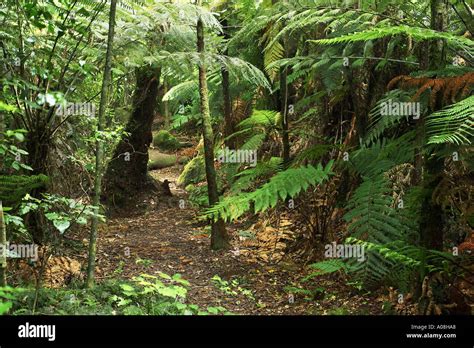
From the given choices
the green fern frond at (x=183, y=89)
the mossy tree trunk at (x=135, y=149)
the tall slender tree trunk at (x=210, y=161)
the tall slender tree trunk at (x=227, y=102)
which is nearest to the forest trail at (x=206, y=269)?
the tall slender tree trunk at (x=210, y=161)

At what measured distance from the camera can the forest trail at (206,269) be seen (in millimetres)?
3656

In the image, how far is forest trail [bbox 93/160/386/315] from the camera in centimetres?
366

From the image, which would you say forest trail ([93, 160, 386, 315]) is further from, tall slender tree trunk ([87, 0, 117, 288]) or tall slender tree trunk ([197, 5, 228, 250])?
tall slender tree trunk ([87, 0, 117, 288])

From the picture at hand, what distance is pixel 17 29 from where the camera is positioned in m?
3.56

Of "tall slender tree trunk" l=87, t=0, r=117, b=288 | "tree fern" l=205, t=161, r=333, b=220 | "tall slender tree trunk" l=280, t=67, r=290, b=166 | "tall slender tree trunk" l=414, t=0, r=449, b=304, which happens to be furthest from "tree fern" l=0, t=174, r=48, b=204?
"tall slender tree trunk" l=280, t=67, r=290, b=166

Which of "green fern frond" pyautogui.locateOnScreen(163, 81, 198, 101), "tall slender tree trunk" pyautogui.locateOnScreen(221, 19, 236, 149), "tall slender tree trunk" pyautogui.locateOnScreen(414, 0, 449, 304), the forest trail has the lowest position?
the forest trail

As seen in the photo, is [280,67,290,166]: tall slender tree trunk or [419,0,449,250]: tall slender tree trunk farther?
[280,67,290,166]: tall slender tree trunk

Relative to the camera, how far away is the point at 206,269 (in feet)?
15.4

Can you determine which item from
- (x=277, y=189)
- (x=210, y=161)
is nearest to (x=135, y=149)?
(x=210, y=161)

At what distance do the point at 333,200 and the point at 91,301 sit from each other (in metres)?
2.80

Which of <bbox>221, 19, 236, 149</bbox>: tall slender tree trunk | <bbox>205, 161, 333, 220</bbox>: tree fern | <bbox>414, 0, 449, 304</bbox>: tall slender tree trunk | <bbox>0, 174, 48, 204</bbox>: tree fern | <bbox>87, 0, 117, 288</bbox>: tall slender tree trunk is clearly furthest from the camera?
<bbox>221, 19, 236, 149</bbox>: tall slender tree trunk

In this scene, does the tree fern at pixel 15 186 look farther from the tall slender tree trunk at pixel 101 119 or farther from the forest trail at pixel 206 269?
the forest trail at pixel 206 269

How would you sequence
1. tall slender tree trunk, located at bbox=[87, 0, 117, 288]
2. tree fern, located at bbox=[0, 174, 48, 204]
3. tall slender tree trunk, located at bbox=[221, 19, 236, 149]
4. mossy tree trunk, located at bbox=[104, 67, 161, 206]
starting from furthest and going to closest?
mossy tree trunk, located at bbox=[104, 67, 161, 206] → tall slender tree trunk, located at bbox=[221, 19, 236, 149] → tall slender tree trunk, located at bbox=[87, 0, 117, 288] → tree fern, located at bbox=[0, 174, 48, 204]
